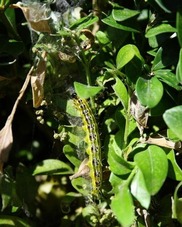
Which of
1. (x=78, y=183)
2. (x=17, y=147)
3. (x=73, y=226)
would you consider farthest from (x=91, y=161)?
(x=17, y=147)

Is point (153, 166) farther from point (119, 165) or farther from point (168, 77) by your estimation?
point (168, 77)

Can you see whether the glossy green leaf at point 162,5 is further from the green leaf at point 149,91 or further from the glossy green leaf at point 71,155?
the glossy green leaf at point 71,155

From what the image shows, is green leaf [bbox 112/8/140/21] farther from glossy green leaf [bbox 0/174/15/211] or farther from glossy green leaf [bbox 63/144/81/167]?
glossy green leaf [bbox 0/174/15/211]

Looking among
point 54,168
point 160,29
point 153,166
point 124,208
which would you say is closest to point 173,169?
point 153,166

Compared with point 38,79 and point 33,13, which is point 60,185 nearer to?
point 38,79

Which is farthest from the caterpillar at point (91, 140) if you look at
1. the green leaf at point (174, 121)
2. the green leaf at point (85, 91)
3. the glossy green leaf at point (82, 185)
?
the green leaf at point (174, 121)

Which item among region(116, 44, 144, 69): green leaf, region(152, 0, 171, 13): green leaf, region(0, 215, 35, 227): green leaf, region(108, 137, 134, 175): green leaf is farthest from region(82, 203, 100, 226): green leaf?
region(152, 0, 171, 13): green leaf
